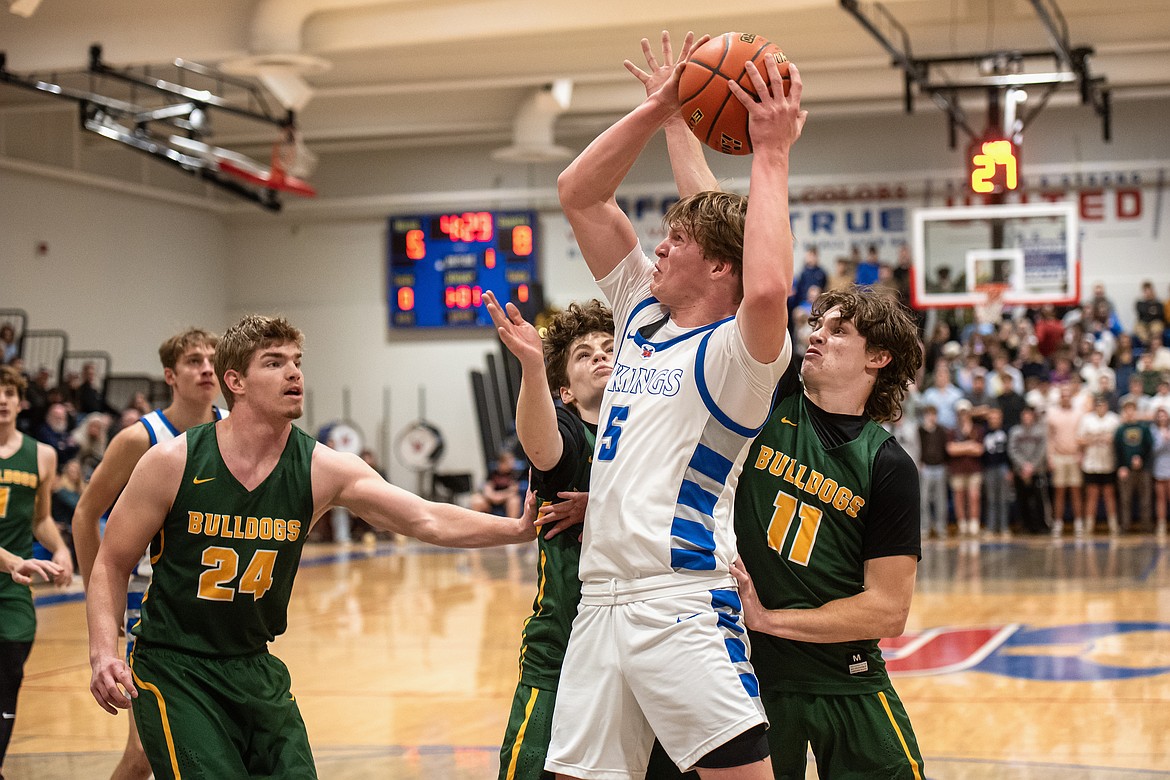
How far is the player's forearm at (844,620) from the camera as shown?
3.25 metres

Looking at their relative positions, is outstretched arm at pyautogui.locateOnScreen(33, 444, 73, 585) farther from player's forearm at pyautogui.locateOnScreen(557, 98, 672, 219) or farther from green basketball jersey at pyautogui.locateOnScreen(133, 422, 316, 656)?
player's forearm at pyautogui.locateOnScreen(557, 98, 672, 219)

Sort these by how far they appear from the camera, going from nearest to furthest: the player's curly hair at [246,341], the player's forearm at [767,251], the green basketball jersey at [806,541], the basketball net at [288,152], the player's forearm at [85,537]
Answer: the player's forearm at [767,251] < the green basketball jersey at [806,541] < the player's curly hair at [246,341] < the player's forearm at [85,537] < the basketball net at [288,152]

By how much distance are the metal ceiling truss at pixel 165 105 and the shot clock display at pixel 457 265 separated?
3643 mm

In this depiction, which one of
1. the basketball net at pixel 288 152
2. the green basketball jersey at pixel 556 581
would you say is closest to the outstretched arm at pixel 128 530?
the green basketball jersey at pixel 556 581

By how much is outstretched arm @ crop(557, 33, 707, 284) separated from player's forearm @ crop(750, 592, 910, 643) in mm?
1012

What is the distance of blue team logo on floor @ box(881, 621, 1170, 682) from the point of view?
7844 millimetres

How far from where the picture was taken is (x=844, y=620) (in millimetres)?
3301

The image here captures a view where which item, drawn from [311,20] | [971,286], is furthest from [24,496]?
[971,286]

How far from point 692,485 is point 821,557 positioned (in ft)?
2.10

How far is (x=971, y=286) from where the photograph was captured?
1791 centimetres

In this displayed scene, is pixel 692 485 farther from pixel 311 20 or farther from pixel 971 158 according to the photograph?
pixel 311 20

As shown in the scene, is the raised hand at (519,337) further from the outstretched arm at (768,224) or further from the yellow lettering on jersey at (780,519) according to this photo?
the yellow lettering on jersey at (780,519)

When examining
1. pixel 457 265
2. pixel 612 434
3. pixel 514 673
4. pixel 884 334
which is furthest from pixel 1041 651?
pixel 457 265

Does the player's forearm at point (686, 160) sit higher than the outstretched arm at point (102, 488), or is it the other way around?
the player's forearm at point (686, 160)
